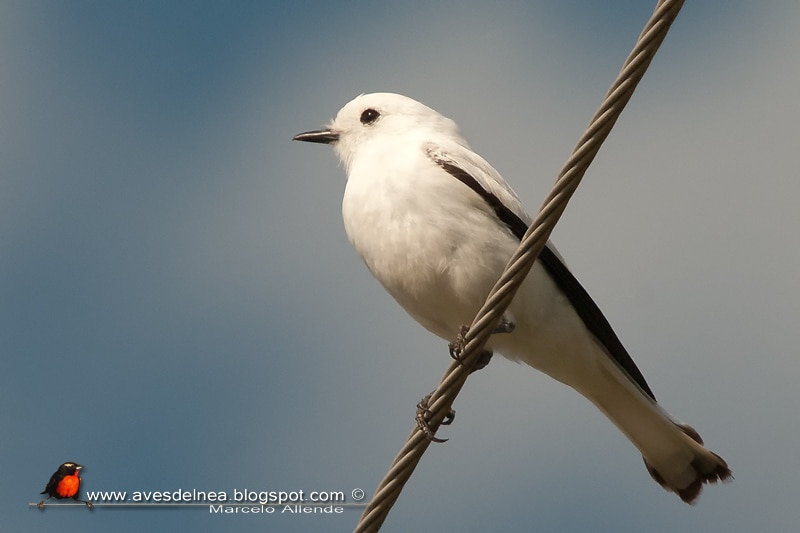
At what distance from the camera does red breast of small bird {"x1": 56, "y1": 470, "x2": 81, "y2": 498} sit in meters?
9.31

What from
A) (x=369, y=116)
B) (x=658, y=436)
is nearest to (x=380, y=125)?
(x=369, y=116)

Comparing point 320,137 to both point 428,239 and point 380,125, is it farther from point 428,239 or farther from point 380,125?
point 428,239

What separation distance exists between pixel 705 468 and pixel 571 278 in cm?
154

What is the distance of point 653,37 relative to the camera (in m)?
4.41

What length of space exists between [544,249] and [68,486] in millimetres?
4682

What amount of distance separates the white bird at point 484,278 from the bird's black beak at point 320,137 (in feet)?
2.91

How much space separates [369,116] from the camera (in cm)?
834

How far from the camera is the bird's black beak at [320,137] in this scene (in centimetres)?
850

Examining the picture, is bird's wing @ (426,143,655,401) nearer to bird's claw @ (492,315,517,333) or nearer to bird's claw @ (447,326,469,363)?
bird's claw @ (492,315,517,333)

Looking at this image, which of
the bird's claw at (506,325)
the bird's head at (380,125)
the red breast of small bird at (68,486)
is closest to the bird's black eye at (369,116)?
the bird's head at (380,125)

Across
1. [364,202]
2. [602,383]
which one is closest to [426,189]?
[364,202]

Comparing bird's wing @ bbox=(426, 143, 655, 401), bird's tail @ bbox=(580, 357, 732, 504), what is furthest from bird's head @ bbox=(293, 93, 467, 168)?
bird's tail @ bbox=(580, 357, 732, 504)

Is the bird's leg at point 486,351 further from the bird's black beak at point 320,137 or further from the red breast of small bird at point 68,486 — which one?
the red breast of small bird at point 68,486

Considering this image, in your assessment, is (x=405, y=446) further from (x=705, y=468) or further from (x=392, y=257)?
(x=705, y=468)
